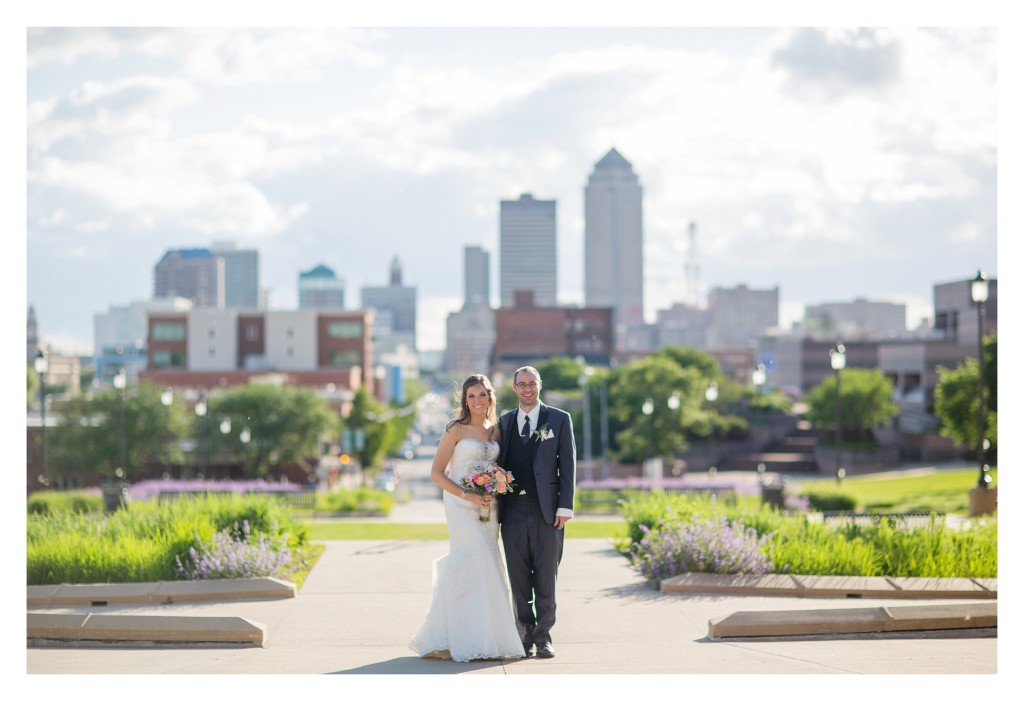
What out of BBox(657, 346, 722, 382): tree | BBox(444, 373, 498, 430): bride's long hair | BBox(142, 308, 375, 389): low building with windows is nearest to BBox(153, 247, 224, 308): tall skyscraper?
BBox(142, 308, 375, 389): low building with windows

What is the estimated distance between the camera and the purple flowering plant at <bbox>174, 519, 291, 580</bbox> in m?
13.0

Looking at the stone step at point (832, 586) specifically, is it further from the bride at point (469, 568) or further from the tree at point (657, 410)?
the tree at point (657, 410)

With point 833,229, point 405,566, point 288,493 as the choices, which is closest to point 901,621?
point 405,566

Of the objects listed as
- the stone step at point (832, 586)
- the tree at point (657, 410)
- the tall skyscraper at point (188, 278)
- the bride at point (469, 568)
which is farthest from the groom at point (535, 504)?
the tall skyscraper at point (188, 278)

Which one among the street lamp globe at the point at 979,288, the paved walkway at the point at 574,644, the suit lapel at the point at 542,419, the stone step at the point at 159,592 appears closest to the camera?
the paved walkway at the point at 574,644

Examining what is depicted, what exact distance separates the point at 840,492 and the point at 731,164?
95965 millimetres

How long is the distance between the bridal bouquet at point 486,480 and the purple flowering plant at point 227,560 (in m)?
4.75

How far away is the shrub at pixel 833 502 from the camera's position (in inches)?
1181

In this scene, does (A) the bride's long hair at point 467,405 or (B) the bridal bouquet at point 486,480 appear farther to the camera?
(A) the bride's long hair at point 467,405

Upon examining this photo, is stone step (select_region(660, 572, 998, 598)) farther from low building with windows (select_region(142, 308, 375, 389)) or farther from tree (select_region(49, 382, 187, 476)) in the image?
low building with windows (select_region(142, 308, 375, 389))

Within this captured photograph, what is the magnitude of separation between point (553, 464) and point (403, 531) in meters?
12.4

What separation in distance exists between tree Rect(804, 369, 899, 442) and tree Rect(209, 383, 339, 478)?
38856mm

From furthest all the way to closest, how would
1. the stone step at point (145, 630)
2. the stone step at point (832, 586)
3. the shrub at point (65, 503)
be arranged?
the shrub at point (65, 503) < the stone step at point (832, 586) < the stone step at point (145, 630)
